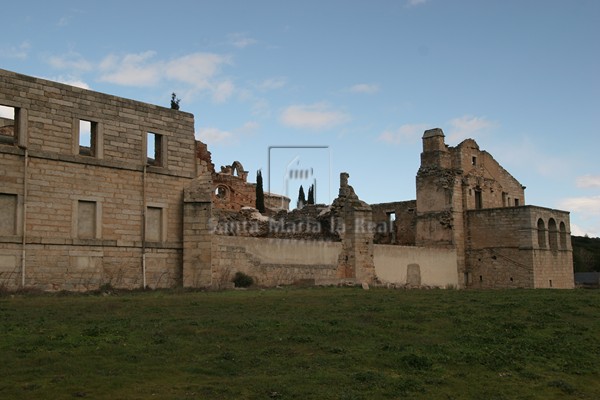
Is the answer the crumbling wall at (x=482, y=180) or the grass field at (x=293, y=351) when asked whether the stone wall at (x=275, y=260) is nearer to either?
the grass field at (x=293, y=351)

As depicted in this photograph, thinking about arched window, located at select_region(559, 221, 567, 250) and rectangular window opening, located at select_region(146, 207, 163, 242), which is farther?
arched window, located at select_region(559, 221, 567, 250)

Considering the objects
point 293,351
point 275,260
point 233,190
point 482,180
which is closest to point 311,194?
point 233,190

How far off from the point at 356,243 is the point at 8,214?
13.3 metres

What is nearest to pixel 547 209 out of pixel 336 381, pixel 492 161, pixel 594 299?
pixel 492 161

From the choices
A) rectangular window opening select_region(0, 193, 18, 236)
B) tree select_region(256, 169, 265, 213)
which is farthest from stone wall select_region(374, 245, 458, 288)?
tree select_region(256, 169, 265, 213)

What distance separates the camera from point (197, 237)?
21719 mm

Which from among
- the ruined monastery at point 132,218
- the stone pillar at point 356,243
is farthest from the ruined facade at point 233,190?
the stone pillar at point 356,243

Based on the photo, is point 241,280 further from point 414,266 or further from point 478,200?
point 478,200

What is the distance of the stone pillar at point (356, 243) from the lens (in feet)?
86.9

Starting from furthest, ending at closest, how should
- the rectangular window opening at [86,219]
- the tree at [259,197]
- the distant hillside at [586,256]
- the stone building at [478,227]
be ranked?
the distant hillside at [586,256]
the tree at [259,197]
the stone building at [478,227]
the rectangular window opening at [86,219]

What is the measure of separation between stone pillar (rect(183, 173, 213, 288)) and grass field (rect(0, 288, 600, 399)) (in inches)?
255

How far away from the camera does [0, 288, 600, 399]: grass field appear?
848 centimetres

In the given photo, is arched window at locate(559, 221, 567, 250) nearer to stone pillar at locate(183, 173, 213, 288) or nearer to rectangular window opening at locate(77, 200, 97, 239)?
stone pillar at locate(183, 173, 213, 288)

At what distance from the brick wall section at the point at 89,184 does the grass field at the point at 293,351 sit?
182 inches
